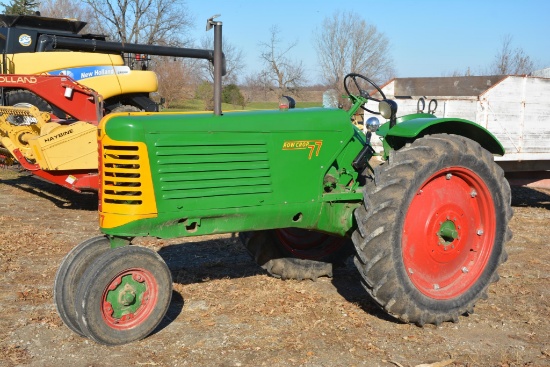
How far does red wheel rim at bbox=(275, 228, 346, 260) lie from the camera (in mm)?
5605

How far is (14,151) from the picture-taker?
8.50 meters

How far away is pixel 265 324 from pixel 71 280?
1333 millimetres

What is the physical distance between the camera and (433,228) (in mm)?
4645

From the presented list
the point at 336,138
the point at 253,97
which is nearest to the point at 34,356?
the point at 336,138

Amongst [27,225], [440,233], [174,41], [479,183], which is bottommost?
[27,225]

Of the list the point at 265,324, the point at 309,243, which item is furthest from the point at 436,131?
the point at 265,324

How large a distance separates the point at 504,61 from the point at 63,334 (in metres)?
24.0

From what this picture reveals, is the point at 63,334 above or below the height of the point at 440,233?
below

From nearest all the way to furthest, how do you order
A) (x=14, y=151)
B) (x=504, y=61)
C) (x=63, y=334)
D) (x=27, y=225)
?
(x=63, y=334) → (x=27, y=225) → (x=14, y=151) → (x=504, y=61)

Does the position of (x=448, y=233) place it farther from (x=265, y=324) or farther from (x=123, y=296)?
(x=123, y=296)

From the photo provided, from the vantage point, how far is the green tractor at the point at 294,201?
13.0 feet

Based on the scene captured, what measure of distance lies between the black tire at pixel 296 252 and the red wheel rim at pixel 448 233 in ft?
3.50

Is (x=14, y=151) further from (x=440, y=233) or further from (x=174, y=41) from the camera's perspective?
(x=174, y=41)

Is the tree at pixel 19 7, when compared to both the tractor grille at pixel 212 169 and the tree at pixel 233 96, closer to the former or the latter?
the tree at pixel 233 96
